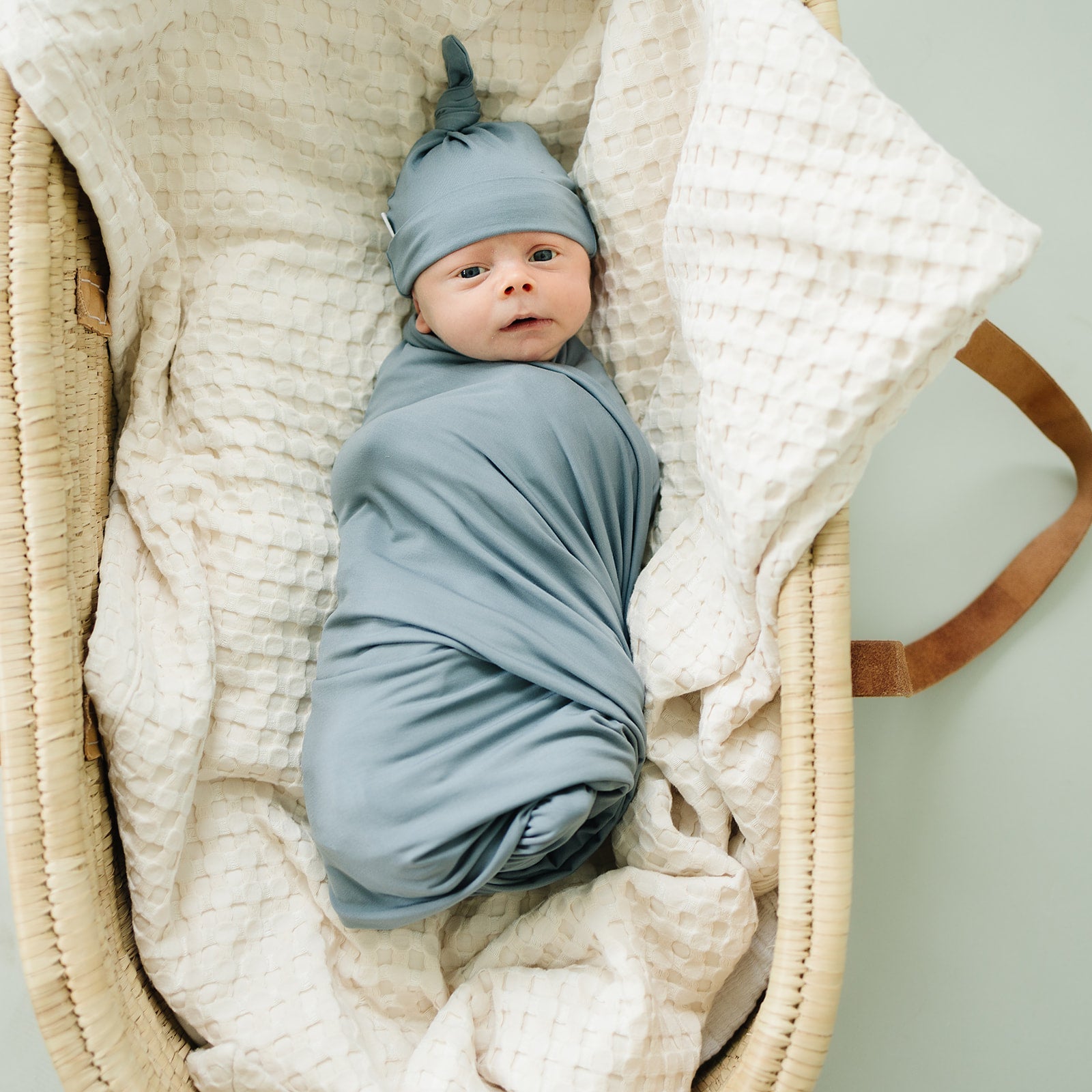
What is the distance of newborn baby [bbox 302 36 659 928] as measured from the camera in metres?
0.89

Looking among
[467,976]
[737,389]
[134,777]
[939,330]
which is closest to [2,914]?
[134,777]

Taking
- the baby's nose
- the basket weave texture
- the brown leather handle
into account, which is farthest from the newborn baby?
the brown leather handle

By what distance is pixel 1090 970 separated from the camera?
117 cm

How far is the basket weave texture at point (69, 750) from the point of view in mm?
810

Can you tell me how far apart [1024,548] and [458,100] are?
92 cm

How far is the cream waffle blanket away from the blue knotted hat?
2.2 inches

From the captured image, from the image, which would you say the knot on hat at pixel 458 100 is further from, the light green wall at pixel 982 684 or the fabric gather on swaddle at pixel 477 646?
the light green wall at pixel 982 684

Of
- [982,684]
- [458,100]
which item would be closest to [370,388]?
[458,100]

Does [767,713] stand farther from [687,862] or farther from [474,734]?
[474,734]

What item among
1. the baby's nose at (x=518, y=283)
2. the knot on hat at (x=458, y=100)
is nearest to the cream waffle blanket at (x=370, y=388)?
the knot on hat at (x=458, y=100)

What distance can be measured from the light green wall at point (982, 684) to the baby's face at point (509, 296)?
509mm

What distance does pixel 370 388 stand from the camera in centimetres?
117

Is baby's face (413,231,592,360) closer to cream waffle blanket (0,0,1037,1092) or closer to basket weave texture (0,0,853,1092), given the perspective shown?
cream waffle blanket (0,0,1037,1092)

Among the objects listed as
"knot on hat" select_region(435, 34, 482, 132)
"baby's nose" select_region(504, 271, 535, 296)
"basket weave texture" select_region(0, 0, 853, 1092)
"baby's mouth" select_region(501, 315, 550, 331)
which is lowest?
"basket weave texture" select_region(0, 0, 853, 1092)
